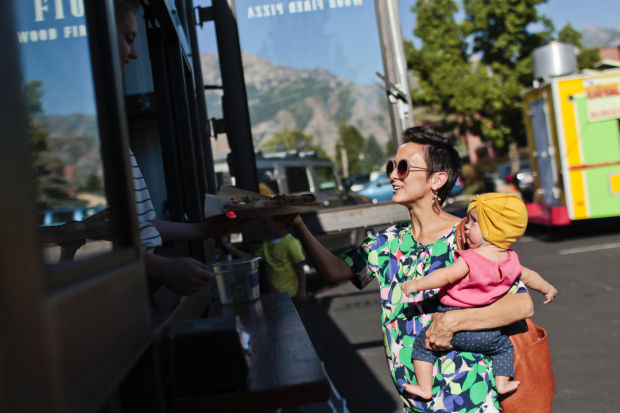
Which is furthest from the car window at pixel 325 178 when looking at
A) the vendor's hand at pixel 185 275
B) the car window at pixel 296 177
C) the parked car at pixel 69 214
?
the parked car at pixel 69 214

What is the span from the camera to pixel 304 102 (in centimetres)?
587

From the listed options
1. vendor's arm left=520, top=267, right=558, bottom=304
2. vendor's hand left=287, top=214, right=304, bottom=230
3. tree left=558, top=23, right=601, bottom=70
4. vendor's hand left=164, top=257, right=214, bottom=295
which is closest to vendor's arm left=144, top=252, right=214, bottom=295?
vendor's hand left=164, top=257, right=214, bottom=295

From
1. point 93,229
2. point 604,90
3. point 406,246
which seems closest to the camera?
point 93,229

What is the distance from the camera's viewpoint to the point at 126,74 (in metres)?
4.48

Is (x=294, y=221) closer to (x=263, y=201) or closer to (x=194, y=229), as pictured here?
Answer: (x=194, y=229)

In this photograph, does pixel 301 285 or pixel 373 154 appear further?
pixel 373 154

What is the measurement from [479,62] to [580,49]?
727 centimetres

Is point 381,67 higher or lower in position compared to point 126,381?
higher

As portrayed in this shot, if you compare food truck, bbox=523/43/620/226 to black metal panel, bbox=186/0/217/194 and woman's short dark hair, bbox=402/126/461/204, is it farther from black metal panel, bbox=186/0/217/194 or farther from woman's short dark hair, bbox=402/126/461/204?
woman's short dark hair, bbox=402/126/461/204

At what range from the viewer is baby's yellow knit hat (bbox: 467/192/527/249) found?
7.03ft

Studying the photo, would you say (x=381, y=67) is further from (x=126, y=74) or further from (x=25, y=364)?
(x=25, y=364)

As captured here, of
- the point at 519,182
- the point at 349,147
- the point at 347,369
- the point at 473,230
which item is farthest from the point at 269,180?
the point at 519,182

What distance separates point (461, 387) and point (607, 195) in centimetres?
998

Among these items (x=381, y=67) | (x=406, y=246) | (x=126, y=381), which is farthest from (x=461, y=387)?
(x=381, y=67)
